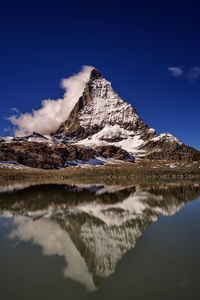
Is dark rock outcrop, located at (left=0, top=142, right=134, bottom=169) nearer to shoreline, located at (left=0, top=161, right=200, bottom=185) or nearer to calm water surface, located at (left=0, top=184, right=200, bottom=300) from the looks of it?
shoreline, located at (left=0, top=161, right=200, bottom=185)

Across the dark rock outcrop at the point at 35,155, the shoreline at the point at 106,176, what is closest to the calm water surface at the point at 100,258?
the shoreline at the point at 106,176

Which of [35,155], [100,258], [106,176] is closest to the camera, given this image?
[100,258]

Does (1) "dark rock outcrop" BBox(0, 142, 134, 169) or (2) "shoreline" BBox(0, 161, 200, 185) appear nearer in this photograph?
(2) "shoreline" BBox(0, 161, 200, 185)

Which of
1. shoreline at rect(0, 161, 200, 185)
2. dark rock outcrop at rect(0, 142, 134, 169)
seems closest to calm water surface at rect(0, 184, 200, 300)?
shoreline at rect(0, 161, 200, 185)

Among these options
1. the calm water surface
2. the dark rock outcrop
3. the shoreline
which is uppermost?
the dark rock outcrop

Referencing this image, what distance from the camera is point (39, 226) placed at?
55.5 ft

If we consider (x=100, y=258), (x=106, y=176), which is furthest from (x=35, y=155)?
(x=100, y=258)

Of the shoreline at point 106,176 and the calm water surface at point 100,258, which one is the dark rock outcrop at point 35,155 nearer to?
the shoreline at point 106,176

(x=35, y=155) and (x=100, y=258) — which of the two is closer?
(x=100, y=258)

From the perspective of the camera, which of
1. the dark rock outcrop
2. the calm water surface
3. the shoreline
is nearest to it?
the calm water surface

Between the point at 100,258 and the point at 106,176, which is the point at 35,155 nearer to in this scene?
the point at 106,176

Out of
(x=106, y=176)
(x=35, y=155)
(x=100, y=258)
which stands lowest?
(x=100, y=258)

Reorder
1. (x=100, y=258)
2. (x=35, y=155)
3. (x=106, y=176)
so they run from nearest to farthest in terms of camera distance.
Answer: (x=100, y=258)
(x=106, y=176)
(x=35, y=155)

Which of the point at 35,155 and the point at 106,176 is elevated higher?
the point at 35,155
